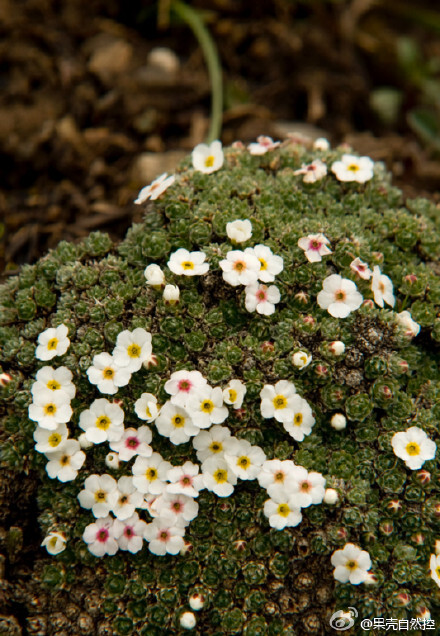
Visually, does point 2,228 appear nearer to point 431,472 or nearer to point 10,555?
point 10,555

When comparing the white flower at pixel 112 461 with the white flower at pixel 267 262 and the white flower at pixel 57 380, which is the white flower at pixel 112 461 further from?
the white flower at pixel 267 262

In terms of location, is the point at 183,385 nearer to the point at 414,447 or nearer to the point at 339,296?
the point at 339,296

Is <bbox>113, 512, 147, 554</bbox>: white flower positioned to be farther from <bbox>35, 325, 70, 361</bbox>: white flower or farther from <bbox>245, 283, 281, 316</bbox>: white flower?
<bbox>245, 283, 281, 316</bbox>: white flower

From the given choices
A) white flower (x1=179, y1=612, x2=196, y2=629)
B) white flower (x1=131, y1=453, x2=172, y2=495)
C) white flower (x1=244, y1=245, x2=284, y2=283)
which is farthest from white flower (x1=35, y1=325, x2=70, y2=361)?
white flower (x1=179, y1=612, x2=196, y2=629)

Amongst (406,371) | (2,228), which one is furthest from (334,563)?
(2,228)

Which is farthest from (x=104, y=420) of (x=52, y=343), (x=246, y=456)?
(x=246, y=456)

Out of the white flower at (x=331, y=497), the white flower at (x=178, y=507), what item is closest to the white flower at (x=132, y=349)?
the white flower at (x=178, y=507)
